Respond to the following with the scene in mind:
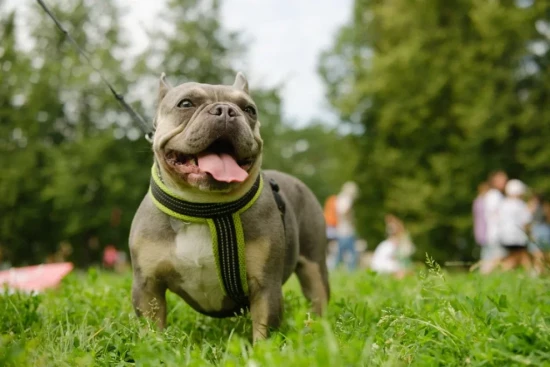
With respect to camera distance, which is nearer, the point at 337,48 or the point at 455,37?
the point at 455,37

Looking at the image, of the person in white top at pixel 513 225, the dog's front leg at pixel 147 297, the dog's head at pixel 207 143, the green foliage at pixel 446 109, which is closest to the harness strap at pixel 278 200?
the dog's head at pixel 207 143

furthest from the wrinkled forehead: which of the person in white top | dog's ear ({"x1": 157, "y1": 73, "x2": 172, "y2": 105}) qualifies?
the person in white top

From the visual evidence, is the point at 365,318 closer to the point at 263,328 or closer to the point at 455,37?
the point at 263,328

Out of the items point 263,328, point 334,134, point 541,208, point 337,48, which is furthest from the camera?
point 337,48

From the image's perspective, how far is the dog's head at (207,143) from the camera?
123 inches

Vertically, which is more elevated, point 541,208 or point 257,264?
point 257,264

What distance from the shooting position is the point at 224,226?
3.22m

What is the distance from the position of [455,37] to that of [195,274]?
18.5m

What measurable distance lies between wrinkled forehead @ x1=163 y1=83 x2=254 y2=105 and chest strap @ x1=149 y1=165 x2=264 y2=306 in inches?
21.3

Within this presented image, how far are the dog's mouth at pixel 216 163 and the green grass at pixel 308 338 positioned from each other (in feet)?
2.64

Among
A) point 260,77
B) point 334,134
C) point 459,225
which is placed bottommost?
point 459,225

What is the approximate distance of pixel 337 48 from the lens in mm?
29781

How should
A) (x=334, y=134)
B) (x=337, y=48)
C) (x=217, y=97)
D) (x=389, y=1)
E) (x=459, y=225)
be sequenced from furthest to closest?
(x=337, y=48) < (x=334, y=134) < (x=389, y=1) < (x=459, y=225) < (x=217, y=97)

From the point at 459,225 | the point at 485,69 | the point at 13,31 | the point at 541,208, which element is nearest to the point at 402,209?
the point at 459,225
